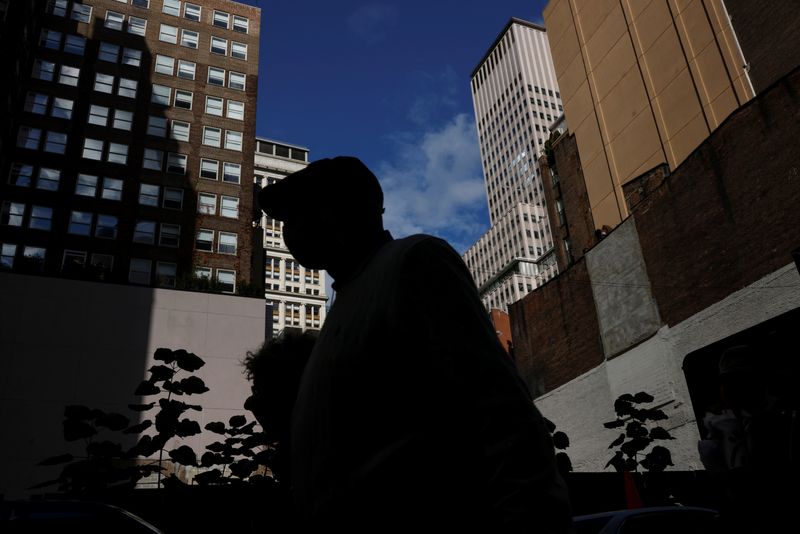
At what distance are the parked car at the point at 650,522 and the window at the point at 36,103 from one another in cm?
3949

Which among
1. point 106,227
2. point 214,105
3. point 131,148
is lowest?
point 106,227

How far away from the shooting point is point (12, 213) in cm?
3316

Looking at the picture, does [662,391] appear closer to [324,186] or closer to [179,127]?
[324,186]

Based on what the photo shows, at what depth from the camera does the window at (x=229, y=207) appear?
38094mm

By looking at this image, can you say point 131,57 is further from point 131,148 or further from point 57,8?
point 131,148

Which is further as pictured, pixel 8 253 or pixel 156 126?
pixel 156 126

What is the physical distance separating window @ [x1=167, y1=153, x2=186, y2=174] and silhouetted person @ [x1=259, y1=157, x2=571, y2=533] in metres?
39.3

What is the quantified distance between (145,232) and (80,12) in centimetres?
1640

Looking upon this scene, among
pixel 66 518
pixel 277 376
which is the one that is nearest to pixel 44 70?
pixel 66 518

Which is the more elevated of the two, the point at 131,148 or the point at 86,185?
the point at 131,148

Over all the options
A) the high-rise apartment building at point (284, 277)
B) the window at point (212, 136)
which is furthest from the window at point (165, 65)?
the high-rise apartment building at point (284, 277)

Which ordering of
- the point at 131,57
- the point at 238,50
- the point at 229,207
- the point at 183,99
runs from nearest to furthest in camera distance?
the point at 229,207, the point at 131,57, the point at 183,99, the point at 238,50

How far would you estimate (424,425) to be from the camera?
1121 millimetres

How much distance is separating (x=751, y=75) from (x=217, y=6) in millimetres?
36453
